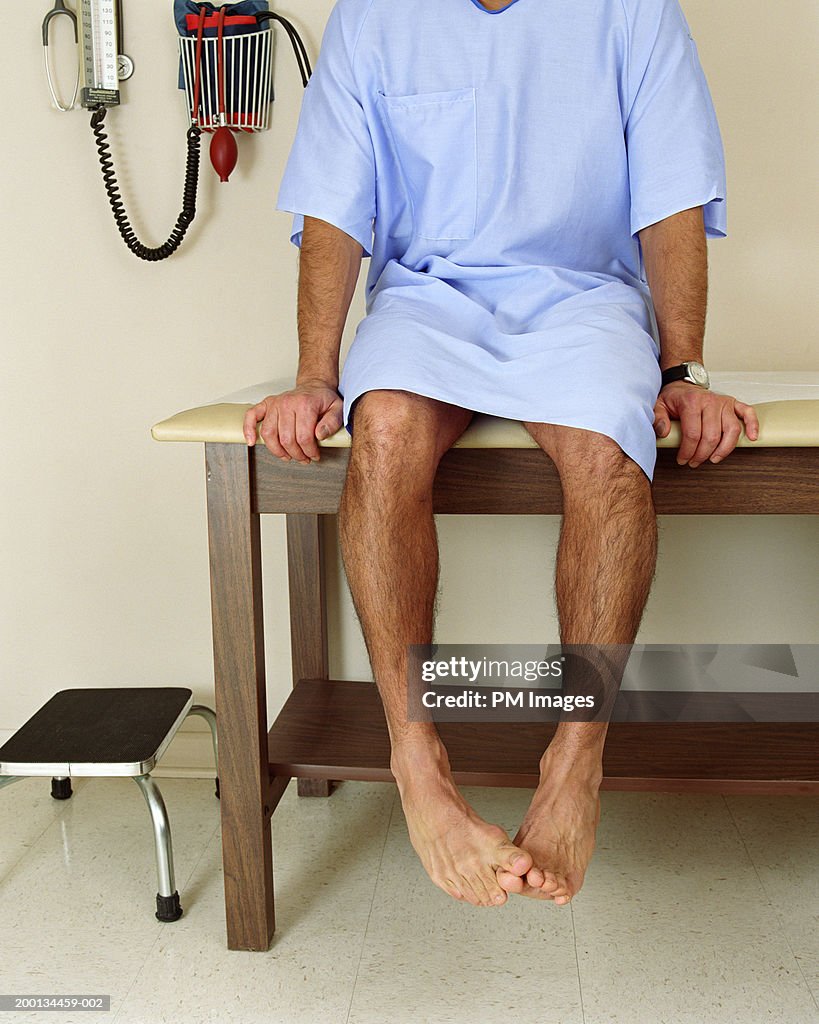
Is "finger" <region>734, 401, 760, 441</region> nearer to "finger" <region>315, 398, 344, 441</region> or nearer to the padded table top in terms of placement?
the padded table top

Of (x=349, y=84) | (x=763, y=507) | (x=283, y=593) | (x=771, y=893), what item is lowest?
(x=771, y=893)

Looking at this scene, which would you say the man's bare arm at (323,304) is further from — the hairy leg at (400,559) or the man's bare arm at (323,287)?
the hairy leg at (400,559)

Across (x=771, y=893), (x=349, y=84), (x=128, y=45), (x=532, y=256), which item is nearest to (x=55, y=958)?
(x=771, y=893)

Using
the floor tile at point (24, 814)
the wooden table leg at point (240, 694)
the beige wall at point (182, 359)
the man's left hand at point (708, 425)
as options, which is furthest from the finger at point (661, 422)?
the floor tile at point (24, 814)

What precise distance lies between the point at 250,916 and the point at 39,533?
94 cm

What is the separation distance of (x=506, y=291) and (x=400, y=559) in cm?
47

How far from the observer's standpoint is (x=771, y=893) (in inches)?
63.4

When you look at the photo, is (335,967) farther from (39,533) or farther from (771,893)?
(39,533)

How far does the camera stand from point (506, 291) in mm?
1500

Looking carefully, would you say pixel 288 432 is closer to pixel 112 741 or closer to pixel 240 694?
pixel 240 694

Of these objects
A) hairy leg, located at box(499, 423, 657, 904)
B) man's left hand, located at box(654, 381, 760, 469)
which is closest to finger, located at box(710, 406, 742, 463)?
man's left hand, located at box(654, 381, 760, 469)

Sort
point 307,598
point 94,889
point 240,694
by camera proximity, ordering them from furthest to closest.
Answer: point 307,598, point 94,889, point 240,694

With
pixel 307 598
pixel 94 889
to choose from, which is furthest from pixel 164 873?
pixel 307 598

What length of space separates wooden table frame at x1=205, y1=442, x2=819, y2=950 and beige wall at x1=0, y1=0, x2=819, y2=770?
0.42 meters
